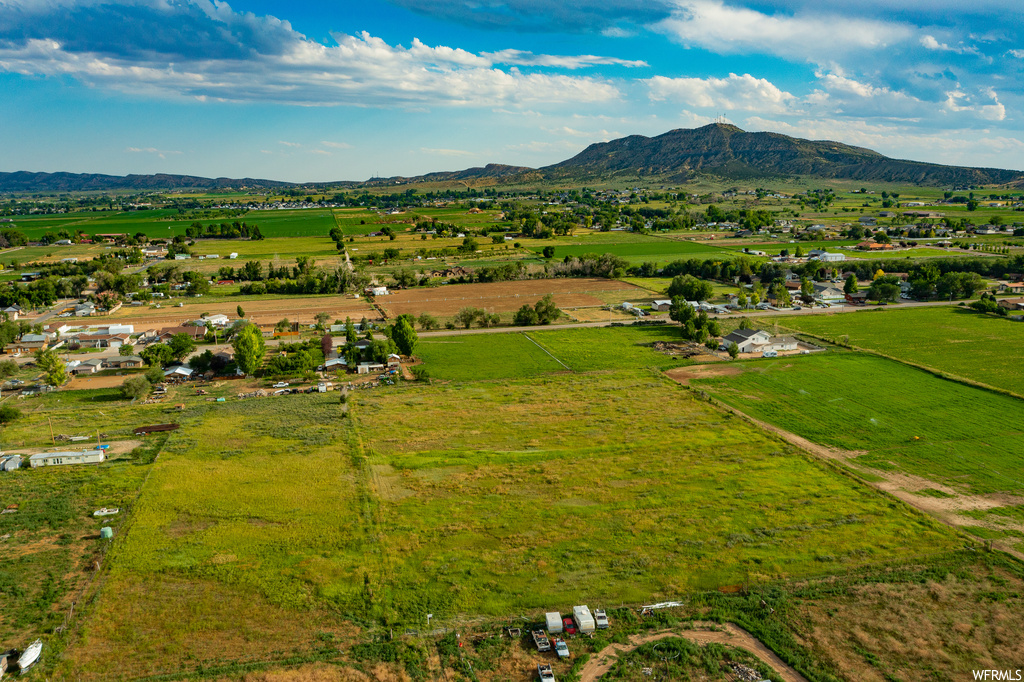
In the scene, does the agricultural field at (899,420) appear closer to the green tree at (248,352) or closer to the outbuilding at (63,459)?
the green tree at (248,352)

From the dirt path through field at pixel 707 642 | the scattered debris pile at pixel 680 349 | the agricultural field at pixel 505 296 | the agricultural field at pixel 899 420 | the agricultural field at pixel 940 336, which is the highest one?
the agricultural field at pixel 505 296

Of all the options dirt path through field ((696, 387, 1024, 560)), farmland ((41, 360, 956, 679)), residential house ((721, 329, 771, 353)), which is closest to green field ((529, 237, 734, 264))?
residential house ((721, 329, 771, 353))

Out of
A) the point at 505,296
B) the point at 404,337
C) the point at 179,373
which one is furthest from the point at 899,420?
the point at 505,296

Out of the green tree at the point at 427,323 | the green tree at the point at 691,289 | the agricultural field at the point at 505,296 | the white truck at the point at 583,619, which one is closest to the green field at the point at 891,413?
the white truck at the point at 583,619

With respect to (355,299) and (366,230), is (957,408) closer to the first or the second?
(355,299)

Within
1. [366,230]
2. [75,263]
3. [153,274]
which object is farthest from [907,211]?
[75,263]
